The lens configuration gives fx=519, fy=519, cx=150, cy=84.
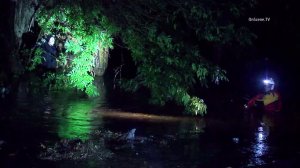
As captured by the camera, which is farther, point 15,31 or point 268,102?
point 268,102

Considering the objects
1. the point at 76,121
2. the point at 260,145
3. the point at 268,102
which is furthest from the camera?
the point at 268,102

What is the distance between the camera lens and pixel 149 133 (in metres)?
13.1

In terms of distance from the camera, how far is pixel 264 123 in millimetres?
16656

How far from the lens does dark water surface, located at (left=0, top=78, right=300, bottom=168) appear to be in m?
10.6

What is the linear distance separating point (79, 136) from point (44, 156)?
187 centimetres

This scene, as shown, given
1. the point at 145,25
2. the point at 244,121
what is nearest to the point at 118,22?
the point at 145,25

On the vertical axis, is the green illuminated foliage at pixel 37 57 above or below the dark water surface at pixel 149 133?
above

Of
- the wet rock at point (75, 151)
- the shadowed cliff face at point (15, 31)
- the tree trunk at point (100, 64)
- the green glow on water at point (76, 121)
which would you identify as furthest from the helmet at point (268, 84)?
the tree trunk at point (100, 64)

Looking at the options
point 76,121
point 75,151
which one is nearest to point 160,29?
point 76,121

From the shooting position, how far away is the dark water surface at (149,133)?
10594 mm

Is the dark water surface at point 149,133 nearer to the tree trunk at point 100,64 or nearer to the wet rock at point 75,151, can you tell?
the wet rock at point 75,151

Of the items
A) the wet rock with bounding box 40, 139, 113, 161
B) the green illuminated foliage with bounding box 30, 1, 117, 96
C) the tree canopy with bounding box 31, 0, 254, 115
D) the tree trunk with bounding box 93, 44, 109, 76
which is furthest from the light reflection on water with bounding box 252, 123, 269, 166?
the tree trunk with bounding box 93, 44, 109, 76

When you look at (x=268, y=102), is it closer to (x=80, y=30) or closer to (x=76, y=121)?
(x=76, y=121)

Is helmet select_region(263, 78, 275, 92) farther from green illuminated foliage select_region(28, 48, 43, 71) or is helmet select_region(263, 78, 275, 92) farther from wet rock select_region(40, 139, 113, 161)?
wet rock select_region(40, 139, 113, 161)
